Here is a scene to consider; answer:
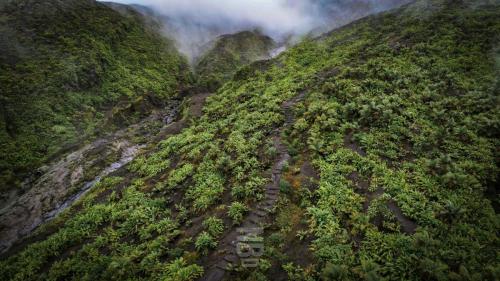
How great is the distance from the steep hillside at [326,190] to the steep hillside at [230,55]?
3515 cm

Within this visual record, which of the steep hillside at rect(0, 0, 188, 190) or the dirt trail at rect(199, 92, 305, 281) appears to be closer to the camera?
the dirt trail at rect(199, 92, 305, 281)

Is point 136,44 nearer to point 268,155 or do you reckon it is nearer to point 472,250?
point 268,155

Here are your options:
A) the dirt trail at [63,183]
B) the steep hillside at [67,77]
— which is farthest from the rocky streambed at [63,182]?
the steep hillside at [67,77]

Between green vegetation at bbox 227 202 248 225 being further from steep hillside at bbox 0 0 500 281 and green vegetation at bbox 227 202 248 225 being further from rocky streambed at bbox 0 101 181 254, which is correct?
rocky streambed at bbox 0 101 181 254

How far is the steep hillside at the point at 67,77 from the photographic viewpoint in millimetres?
37281

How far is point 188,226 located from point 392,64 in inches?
1058

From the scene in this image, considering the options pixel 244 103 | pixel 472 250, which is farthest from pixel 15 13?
pixel 472 250

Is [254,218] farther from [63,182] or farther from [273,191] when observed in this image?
[63,182]

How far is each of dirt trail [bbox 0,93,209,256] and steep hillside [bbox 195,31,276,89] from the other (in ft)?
82.6

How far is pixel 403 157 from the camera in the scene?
1834 centimetres

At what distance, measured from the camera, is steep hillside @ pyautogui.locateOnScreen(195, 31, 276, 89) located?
66.8 meters

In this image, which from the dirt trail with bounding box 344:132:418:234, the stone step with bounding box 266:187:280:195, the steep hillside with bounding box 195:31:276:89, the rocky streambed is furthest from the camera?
the steep hillside with bounding box 195:31:276:89

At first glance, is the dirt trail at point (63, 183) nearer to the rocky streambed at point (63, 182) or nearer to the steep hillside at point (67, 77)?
the rocky streambed at point (63, 182)

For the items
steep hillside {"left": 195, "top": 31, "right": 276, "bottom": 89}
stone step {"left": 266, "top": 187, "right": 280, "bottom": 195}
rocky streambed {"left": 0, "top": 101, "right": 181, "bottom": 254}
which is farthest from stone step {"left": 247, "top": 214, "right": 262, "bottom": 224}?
steep hillside {"left": 195, "top": 31, "right": 276, "bottom": 89}
